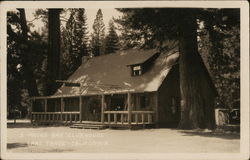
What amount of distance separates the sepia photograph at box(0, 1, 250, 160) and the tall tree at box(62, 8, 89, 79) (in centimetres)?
9

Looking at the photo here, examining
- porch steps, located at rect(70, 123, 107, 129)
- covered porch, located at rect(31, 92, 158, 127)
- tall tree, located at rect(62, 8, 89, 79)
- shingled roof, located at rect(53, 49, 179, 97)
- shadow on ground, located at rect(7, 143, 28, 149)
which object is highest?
tall tree, located at rect(62, 8, 89, 79)

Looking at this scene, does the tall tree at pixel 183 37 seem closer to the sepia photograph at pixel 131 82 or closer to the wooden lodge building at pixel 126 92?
the sepia photograph at pixel 131 82

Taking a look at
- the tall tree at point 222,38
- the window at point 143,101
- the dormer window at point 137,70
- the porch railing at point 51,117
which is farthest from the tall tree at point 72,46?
the tall tree at point 222,38

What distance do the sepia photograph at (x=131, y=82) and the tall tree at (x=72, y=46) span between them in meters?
0.09

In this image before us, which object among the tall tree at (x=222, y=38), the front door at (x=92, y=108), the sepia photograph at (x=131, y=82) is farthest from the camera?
the front door at (x=92, y=108)

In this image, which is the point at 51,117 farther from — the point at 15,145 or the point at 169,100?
the point at 15,145

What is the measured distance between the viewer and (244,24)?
39.3ft

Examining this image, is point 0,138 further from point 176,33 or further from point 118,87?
point 118,87

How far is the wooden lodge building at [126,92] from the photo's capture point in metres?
23.1

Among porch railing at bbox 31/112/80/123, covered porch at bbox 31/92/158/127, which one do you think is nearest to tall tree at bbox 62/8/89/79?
covered porch at bbox 31/92/158/127

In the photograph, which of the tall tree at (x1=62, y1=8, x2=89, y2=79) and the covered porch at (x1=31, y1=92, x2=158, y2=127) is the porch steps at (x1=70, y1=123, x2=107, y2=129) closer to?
the covered porch at (x1=31, y1=92, x2=158, y2=127)

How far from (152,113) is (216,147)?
10571 mm

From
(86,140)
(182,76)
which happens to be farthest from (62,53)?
(86,140)

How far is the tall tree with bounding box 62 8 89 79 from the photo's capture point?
27.9m
